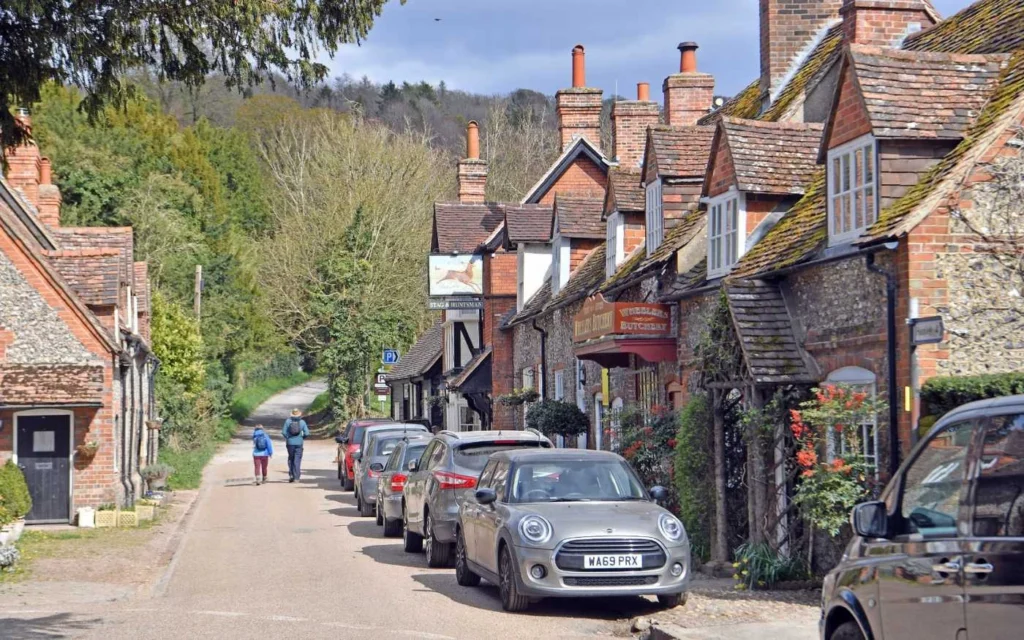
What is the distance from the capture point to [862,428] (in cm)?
1335

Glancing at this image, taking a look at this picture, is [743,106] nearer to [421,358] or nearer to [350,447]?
[350,447]

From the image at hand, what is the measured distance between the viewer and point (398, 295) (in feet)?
190

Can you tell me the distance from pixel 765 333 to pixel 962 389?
3.53 m

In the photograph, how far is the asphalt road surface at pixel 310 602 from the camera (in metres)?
11.4

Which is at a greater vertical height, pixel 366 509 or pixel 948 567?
pixel 948 567

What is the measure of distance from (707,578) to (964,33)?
8031 mm

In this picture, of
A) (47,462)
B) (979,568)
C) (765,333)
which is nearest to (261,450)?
(47,462)

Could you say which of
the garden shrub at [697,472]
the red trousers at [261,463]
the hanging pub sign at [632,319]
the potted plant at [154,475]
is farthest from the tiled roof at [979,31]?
the red trousers at [261,463]

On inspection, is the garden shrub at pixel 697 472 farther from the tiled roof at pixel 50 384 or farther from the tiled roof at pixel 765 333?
the tiled roof at pixel 50 384

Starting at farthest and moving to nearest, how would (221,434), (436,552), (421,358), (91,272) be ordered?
(221,434) → (421,358) → (91,272) → (436,552)

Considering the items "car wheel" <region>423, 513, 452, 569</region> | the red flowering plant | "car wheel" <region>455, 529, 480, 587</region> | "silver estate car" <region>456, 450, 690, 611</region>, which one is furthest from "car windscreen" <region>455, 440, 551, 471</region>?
the red flowering plant

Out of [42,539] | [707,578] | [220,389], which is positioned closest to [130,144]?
[220,389]

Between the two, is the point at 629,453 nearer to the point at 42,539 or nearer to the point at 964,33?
the point at 964,33

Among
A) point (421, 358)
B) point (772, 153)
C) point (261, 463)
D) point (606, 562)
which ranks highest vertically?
point (772, 153)
